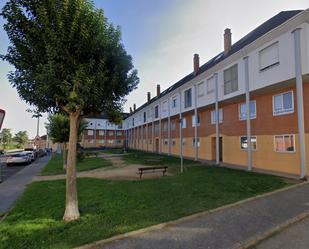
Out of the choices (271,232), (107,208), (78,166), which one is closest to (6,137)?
(78,166)

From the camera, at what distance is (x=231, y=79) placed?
764 inches

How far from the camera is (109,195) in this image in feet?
28.9

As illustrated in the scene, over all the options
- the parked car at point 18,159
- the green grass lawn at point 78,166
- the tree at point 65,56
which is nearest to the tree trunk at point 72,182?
the tree at point 65,56

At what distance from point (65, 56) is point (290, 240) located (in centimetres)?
635

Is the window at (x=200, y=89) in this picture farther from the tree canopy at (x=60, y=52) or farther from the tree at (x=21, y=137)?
the tree at (x=21, y=137)

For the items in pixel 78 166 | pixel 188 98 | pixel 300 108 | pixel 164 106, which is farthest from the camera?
pixel 164 106

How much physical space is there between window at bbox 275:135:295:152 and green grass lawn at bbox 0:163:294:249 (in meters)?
4.87

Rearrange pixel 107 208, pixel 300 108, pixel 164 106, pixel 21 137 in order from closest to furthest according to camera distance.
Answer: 1. pixel 107 208
2. pixel 300 108
3. pixel 164 106
4. pixel 21 137

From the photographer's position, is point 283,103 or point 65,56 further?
point 283,103

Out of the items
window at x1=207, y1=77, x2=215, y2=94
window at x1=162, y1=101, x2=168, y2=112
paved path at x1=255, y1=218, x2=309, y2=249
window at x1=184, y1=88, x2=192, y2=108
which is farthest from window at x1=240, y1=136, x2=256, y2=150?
window at x1=162, y1=101, x2=168, y2=112

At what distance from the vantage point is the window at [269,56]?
48.8 feet

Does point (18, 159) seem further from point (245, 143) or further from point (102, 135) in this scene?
point (102, 135)

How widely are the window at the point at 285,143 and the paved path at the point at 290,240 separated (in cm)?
1042

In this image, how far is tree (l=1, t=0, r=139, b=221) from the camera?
225 inches
